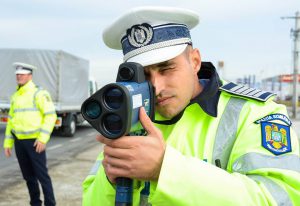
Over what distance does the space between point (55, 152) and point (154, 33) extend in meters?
8.98

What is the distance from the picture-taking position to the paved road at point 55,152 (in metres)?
7.04

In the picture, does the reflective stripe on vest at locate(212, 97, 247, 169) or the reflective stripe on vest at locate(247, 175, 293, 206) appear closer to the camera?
the reflective stripe on vest at locate(247, 175, 293, 206)

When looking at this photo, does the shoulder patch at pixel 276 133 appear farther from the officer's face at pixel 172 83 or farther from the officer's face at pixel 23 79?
the officer's face at pixel 23 79

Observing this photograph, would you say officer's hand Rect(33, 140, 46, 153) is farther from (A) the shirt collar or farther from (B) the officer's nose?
(B) the officer's nose

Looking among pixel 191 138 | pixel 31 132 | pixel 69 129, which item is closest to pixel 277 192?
pixel 191 138

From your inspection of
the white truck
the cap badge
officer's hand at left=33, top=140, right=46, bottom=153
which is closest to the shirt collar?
the cap badge

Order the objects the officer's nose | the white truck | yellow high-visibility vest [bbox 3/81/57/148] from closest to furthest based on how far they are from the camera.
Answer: the officer's nose
yellow high-visibility vest [bbox 3/81/57/148]
the white truck

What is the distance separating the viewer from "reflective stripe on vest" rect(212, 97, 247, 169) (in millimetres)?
1355

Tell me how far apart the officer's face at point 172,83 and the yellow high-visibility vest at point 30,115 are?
4166 millimetres

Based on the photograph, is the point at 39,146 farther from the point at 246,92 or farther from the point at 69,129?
the point at 69,129

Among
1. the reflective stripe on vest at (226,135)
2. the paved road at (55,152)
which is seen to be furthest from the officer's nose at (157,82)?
the paved road at (55,152)

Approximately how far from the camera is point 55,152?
10.0 metres

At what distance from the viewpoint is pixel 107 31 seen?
1.64 meters

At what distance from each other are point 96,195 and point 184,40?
635 millimetres
